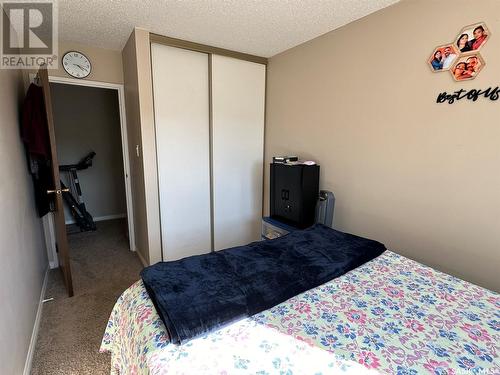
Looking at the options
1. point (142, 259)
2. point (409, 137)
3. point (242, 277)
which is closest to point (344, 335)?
point (242, 277)

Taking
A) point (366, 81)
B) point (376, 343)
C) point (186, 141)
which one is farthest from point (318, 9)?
point (376, 343)

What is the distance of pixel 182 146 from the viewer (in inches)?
109

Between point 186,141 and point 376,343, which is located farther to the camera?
point 186,141

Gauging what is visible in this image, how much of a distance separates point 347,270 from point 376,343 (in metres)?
0.55

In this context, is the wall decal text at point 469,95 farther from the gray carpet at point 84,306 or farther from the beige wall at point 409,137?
the gray carpet at point 84,306

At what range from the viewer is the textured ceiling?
6.16ft

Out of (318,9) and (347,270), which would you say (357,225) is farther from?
(318,9)

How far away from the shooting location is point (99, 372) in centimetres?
164

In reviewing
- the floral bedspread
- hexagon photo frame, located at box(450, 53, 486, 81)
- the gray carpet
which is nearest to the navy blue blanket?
the floral bedspread

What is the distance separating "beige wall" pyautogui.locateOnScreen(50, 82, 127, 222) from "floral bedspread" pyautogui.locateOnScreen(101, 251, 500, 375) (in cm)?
370

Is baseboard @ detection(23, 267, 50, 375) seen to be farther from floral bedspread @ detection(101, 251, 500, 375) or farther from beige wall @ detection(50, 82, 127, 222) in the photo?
beige wall @ detection(50, 82, 127, 222)

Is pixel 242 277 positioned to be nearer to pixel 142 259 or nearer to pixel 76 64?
pixel 142 259

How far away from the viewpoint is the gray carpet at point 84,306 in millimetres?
1721
